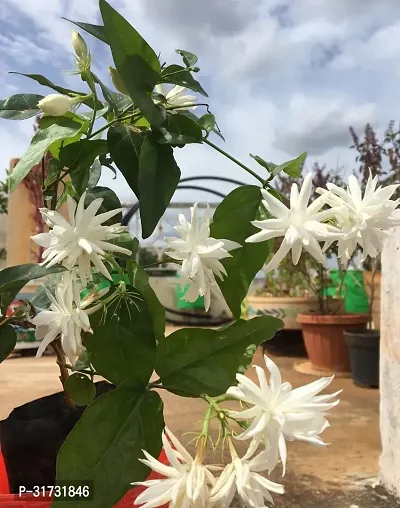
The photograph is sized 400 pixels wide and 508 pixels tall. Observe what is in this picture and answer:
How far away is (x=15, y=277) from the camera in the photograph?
31 cm

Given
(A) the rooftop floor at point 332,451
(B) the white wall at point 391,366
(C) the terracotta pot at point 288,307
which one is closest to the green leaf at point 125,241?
(A) the rooftop floor at point 332,451

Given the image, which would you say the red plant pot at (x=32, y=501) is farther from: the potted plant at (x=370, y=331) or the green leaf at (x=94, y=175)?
the potted plant at (x=370, y=331)

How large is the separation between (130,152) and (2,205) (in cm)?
318

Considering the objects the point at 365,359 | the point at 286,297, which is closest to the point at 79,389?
the point at 365,359

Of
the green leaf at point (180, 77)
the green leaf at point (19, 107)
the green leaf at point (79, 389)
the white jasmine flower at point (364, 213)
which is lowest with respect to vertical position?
the green leaf at point (79, 389)

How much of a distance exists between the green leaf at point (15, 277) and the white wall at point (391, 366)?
77 centimetres

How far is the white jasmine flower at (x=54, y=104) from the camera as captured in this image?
338 millimetres

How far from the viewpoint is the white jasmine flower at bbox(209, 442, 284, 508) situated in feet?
0.88

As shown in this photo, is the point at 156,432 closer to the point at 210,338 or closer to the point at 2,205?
the point at 210,338

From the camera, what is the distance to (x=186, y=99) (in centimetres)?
Result: 40

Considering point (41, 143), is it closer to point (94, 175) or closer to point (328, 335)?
point (94, 175)

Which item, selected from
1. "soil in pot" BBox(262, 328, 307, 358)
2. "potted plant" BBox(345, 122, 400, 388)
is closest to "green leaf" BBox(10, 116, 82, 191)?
"potted plant" BBox(345, 122, 400, 388)

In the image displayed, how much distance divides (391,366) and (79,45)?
84cm

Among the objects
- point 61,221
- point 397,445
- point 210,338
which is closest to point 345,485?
point 397,445
